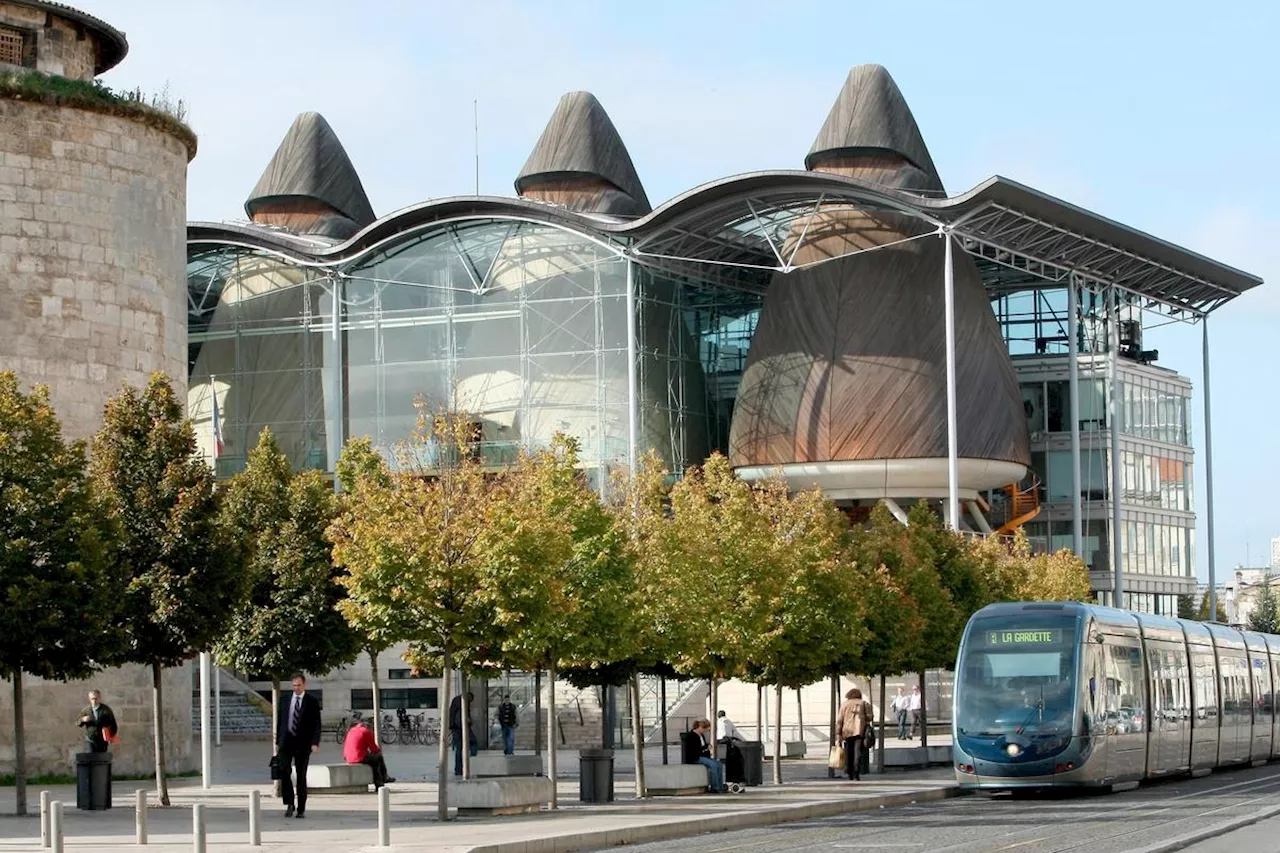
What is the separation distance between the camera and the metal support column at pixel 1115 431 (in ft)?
260

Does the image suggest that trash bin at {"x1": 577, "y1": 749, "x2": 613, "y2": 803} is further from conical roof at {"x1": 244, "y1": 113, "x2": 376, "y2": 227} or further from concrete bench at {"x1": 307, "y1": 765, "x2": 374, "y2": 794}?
conical roof at {"x1": 244, "y1": 113, "x2": 376, "y2": 227}

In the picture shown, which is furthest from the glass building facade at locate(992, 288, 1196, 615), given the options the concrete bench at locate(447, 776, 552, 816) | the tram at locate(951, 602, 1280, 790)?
the concrete bench at locate(447, 776, 552, 816)

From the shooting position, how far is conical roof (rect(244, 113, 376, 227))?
86.8 meters

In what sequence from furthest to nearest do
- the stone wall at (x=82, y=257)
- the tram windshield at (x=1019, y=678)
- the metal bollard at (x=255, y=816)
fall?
1. the stone wall at (x=82, y=257)
2. the tram windshield at (x=1019, y=678)
3. the metal bollard at (x=255, y=816)

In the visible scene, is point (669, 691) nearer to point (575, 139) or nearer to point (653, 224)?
point (653, 224)

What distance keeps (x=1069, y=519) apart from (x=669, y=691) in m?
31.9

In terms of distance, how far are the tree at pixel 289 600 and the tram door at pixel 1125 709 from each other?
39.4 ft

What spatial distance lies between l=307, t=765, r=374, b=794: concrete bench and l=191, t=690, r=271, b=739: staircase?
2317 cm

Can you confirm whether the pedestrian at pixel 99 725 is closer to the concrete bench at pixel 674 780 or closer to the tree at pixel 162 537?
the tree at pixel 162 537

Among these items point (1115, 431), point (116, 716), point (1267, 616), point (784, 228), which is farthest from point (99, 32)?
point (1267, 616)

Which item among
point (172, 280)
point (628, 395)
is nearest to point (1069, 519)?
point (628, 395)

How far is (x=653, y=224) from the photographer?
233ft

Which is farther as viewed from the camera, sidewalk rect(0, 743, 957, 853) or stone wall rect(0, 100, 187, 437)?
stone wall rect(0, 100, 187, 437)

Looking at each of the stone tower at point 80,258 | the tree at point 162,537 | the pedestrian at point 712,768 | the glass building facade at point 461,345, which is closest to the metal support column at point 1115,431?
the glass building facade at point 461,345
